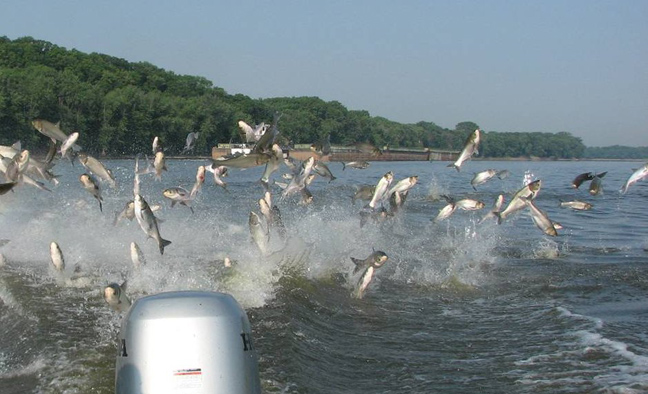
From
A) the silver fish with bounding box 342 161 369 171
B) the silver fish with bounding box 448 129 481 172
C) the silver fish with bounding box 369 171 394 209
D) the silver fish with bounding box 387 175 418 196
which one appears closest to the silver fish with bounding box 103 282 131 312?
the silver fish with bounding box 369 171 394 209

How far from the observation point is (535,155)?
14162 cm

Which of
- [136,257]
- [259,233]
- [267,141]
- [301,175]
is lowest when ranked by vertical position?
[136,257]

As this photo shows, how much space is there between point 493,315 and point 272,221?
4.14 meters

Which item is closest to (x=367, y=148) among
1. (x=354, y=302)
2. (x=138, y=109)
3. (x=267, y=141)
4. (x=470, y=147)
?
(x=470, y=147)

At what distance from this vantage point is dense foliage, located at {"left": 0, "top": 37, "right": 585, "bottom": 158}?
2335 inches

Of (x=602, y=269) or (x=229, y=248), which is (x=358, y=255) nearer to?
(x=229, y=248)

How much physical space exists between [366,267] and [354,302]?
590 millimetres

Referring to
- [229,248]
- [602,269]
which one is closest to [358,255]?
[229,248]

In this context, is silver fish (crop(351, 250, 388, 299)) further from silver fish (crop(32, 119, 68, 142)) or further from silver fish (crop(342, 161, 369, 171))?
silver fish (crop(32, 119, 68, 142))

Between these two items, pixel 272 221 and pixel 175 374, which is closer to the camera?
pixel 175 374

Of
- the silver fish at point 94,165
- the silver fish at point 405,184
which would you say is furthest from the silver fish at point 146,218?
the silver fish at point 405,184

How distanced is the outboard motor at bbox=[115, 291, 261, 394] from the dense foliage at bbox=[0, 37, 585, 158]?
38.0 metres

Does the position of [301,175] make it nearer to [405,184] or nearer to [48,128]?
[405,184]

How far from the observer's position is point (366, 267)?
41.0 ft
